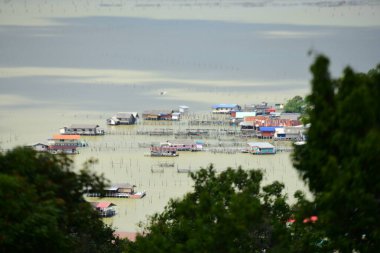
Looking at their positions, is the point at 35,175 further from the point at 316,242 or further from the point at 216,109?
the point at 216,109

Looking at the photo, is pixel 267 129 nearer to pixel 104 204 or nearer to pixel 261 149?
pixel 261 149

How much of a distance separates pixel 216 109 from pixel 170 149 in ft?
9.35

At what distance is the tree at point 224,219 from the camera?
14.0ft

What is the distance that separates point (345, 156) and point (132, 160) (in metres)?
7.44

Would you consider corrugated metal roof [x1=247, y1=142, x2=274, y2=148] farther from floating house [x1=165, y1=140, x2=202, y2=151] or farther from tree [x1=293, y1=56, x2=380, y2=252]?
tree [x1=293, y1=56, x2=380, y2=252]

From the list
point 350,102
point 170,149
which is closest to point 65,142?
point 170,149

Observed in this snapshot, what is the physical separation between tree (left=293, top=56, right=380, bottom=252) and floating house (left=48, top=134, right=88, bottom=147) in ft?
26.2

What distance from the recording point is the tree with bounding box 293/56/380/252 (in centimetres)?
390

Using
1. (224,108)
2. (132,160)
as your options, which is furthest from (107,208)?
(224,108)

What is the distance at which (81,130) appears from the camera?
42.0 ft

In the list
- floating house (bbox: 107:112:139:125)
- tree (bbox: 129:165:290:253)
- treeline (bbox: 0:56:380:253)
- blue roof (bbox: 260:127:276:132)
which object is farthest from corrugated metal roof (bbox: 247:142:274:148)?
treeline (bbox: 0:56:380:253)

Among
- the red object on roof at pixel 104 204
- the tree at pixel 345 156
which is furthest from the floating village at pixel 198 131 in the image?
the tree at pixel 345 156

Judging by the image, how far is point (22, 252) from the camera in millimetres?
4070

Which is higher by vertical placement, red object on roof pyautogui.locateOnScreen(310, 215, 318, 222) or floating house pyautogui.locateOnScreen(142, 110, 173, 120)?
floating house pyautogui.locateOnScreen(142, 110, 173, 120)
